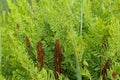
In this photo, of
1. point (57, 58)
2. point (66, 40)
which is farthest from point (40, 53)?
point (66, 40)

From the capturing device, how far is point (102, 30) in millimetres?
1188

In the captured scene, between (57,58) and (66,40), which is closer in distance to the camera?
(57,58)

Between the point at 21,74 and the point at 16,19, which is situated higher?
the point at 16,19

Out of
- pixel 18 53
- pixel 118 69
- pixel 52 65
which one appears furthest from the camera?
pixel 52 65

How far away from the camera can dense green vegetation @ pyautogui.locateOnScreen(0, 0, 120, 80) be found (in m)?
1.11

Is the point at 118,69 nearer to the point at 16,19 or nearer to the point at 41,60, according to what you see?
the point at 41,60

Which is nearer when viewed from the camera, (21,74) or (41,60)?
(41,60)

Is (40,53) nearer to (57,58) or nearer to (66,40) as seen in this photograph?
(57,58)

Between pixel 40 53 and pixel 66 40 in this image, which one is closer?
pixel 40 53

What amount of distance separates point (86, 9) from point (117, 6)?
0.49ft

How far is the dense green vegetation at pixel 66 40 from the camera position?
1106mm

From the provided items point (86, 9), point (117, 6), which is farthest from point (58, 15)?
point (117, 6)

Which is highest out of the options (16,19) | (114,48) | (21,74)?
(16,19)

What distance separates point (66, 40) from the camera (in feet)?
4.04
